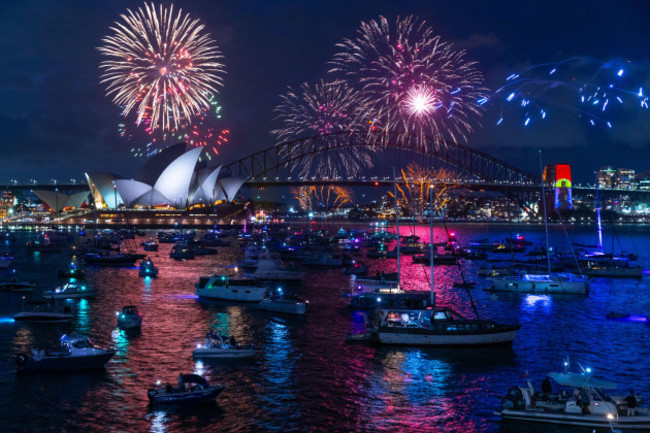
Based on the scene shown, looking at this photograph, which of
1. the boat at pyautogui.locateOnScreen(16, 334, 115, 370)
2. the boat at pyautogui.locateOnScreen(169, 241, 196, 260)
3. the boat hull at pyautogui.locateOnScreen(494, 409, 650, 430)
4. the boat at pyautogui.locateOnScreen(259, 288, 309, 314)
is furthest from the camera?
the boat at pyautogui.locateOnScreen(169, 241, 196, 260)

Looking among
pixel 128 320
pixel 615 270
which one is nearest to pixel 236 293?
pixel 128 320

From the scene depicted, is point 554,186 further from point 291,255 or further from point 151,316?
point 151,316

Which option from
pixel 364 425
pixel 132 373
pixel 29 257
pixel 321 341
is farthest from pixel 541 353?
pixel 29 257

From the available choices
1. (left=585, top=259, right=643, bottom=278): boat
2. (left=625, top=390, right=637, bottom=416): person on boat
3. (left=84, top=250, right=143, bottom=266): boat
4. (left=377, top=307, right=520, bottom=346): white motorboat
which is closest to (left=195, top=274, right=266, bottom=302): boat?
(left=377, top=307, right=520, bottom=346): white motorboat

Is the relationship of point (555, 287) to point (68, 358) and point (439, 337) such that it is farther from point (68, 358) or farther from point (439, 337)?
point (68, 358)

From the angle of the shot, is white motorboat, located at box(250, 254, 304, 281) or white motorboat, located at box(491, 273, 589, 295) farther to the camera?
white motorboat, located at box(250, 254, 304, 281)

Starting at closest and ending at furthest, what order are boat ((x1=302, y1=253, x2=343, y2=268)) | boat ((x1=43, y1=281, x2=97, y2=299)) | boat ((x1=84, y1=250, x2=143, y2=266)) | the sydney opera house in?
boat ((x1=43, y1=281, x2=97, y2=299)) → boat ((x1=84, y1=250, x2=143, y2=266)) → boat ((x1=302, y1=253, x2=343, y2=268)) → the sydney opera house

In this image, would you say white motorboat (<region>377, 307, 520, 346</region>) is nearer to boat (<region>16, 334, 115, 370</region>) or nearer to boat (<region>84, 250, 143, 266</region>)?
boat (<region>16, 334, 115, 370</region>)
